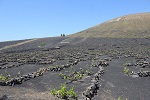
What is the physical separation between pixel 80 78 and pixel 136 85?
6531mm

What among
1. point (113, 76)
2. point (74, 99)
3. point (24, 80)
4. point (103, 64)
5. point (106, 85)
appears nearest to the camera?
point (74, 99)

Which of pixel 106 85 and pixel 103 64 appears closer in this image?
pixel 106 85

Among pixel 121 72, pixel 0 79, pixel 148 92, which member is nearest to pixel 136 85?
pixel 148 92

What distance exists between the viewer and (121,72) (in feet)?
119

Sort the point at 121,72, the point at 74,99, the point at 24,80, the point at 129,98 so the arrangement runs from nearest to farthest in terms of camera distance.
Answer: the point at 74,99
the point at 129,98
the point at 24,80
the point at 121,72

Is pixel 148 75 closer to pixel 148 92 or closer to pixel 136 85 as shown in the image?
pixel 136 85

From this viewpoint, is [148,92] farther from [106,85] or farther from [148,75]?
[148,75]

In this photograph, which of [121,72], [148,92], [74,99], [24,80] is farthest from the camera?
[121,72]

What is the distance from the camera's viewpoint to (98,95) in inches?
923

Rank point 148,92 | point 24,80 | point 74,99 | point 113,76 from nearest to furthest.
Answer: point 74,99
point 148,92
point 24,80
point 113,76

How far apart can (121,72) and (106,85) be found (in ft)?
29.6

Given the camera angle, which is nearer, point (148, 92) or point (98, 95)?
point (98, 95)

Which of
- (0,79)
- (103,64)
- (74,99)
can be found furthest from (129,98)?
(103,64)

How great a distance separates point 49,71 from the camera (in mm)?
36938
